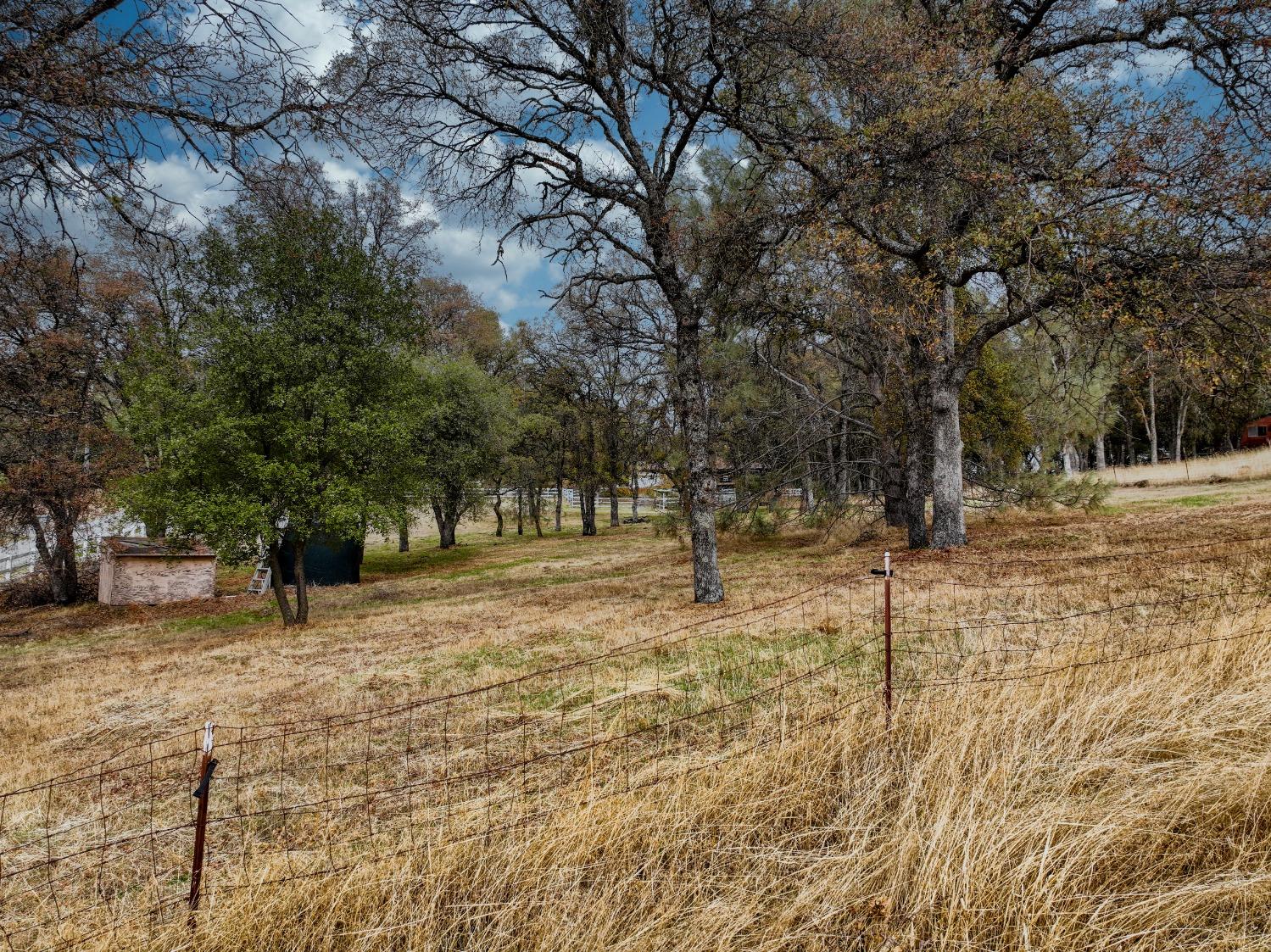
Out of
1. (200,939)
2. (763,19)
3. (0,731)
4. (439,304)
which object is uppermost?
(439,304)

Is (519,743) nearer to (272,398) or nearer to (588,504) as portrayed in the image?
(272,398)

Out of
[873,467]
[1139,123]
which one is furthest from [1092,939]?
[873,467]

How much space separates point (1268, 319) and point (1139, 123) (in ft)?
9.73

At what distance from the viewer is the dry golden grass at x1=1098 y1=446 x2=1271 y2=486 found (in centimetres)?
2366

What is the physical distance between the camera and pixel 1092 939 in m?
2.15

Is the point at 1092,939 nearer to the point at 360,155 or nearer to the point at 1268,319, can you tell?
the point at 360,155

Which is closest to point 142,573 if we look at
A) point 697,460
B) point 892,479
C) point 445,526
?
point 445,526

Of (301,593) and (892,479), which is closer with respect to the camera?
(301,593)

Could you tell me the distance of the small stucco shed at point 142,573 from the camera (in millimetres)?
17469

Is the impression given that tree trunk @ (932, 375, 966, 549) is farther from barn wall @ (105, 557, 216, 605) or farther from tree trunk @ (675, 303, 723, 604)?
barn wall @ (105, 557, 216, 605)

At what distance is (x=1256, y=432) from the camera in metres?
51.8

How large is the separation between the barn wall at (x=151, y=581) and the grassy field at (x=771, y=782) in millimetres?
11160

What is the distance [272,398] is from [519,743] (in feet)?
31.6

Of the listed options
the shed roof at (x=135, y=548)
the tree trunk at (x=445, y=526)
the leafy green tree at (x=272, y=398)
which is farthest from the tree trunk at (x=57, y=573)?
the tree trunk at (x=445, y=526)
